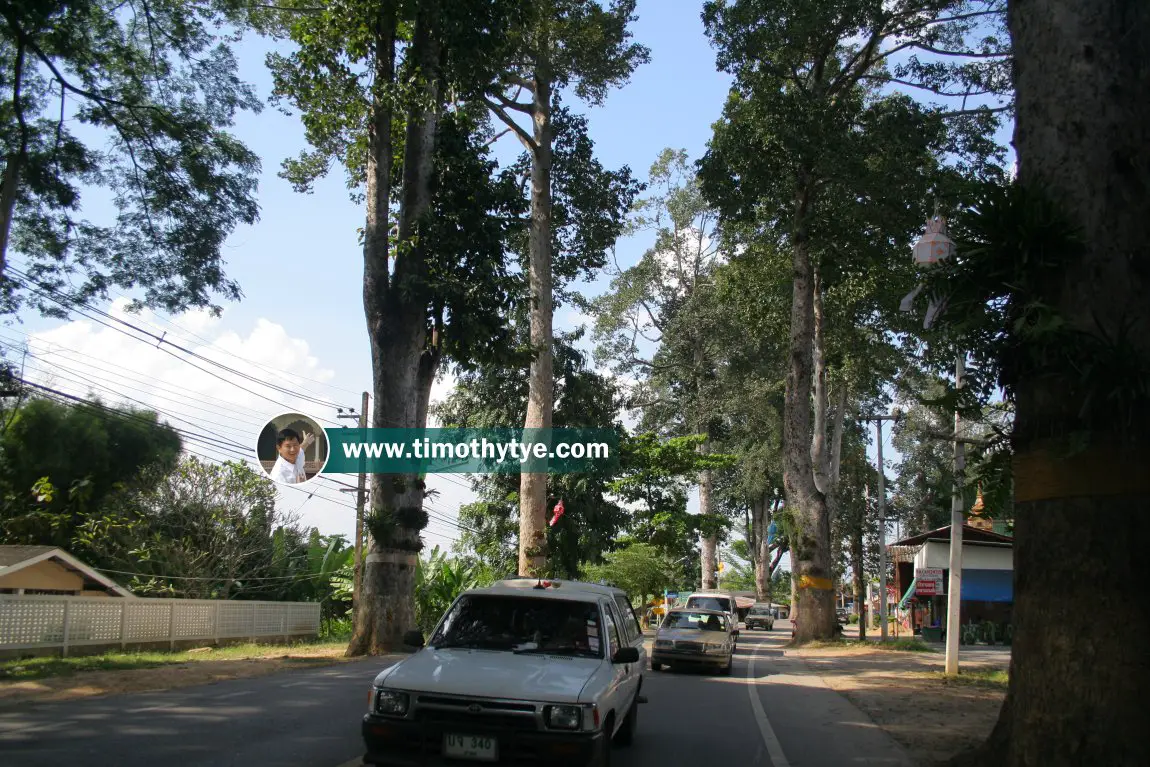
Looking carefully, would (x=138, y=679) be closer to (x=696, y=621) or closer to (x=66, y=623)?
(x=66, y=623)

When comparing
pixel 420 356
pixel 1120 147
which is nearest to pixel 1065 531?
pixel 1120 147

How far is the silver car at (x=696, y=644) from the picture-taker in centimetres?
1966

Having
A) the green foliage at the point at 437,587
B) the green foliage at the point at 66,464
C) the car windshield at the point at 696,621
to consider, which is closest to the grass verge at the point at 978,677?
the car windshield at the point at 696,621

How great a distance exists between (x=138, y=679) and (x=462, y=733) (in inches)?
395

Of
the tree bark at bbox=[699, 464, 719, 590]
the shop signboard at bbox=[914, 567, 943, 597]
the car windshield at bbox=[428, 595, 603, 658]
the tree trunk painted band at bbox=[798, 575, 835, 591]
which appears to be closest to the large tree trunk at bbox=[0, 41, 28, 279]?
the car windshield at bbox=[428, 595, 603, 658]

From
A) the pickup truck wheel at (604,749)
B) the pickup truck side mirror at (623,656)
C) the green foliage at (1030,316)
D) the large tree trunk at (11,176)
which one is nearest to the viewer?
the green foliage at (1030,316)

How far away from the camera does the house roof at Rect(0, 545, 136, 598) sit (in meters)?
24.8

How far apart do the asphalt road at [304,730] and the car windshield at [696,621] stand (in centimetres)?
553

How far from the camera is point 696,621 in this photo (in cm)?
2119

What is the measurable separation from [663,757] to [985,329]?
4974 millimetres

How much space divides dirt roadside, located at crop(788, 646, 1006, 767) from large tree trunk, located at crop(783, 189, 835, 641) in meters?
3.43

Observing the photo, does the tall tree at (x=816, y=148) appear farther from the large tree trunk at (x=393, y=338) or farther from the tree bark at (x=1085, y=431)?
the tree bark at (x=1085, y=431)

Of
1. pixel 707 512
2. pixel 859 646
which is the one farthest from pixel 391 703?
pixel 707 512

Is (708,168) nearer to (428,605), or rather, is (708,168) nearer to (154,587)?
(428,605)
